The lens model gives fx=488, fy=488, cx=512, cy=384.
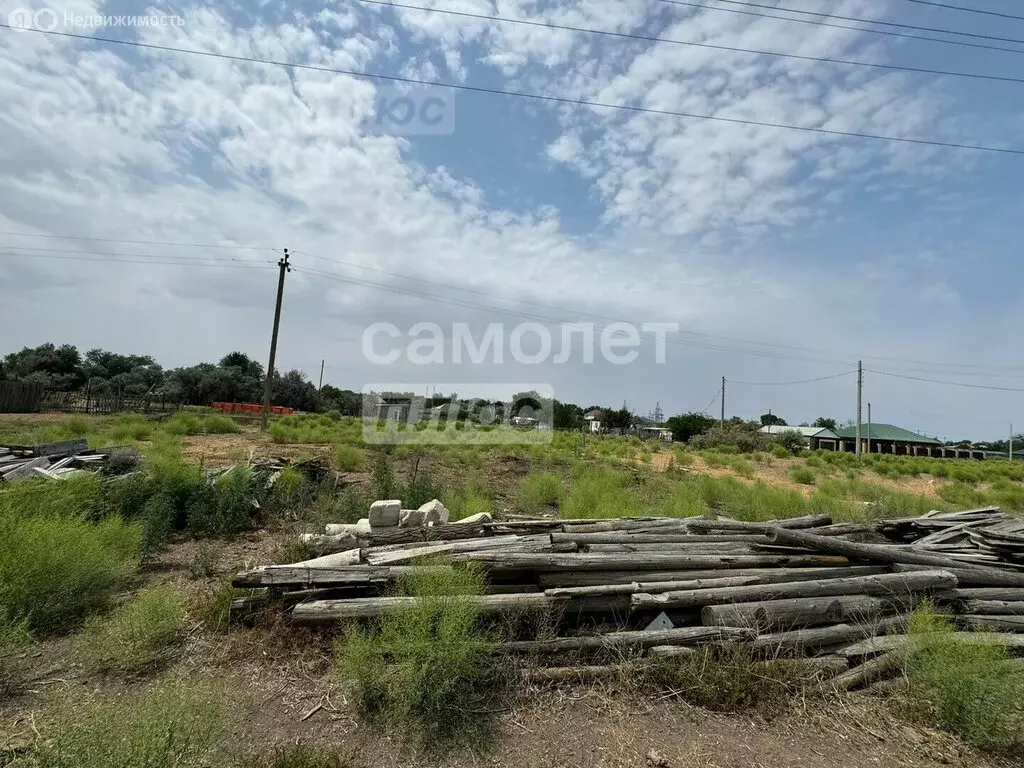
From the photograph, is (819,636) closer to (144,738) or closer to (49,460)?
(144,738)

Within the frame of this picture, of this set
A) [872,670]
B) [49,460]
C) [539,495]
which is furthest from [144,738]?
[49,460]

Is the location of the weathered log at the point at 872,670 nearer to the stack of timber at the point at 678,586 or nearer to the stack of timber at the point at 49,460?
the stack of timber at the point at 678,586

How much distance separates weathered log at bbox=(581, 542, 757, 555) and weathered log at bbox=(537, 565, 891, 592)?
0.32m

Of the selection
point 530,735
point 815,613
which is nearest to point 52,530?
point 530,735

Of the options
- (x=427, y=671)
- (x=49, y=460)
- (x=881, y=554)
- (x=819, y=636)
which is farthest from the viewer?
(x=49, y=460)

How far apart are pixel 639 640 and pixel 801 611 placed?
1570 mm

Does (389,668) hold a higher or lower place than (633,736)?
higher

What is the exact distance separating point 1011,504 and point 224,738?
65.5ft

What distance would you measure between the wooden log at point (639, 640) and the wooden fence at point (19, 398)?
32043 millimetres

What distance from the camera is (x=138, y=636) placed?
3795 millimetres

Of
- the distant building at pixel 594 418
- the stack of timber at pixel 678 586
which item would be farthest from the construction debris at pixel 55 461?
the distant building at pixel 594 418

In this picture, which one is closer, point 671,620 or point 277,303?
point 671,620

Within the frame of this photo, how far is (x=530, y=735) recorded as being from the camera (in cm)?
319

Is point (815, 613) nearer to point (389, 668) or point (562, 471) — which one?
point (389, 668)
